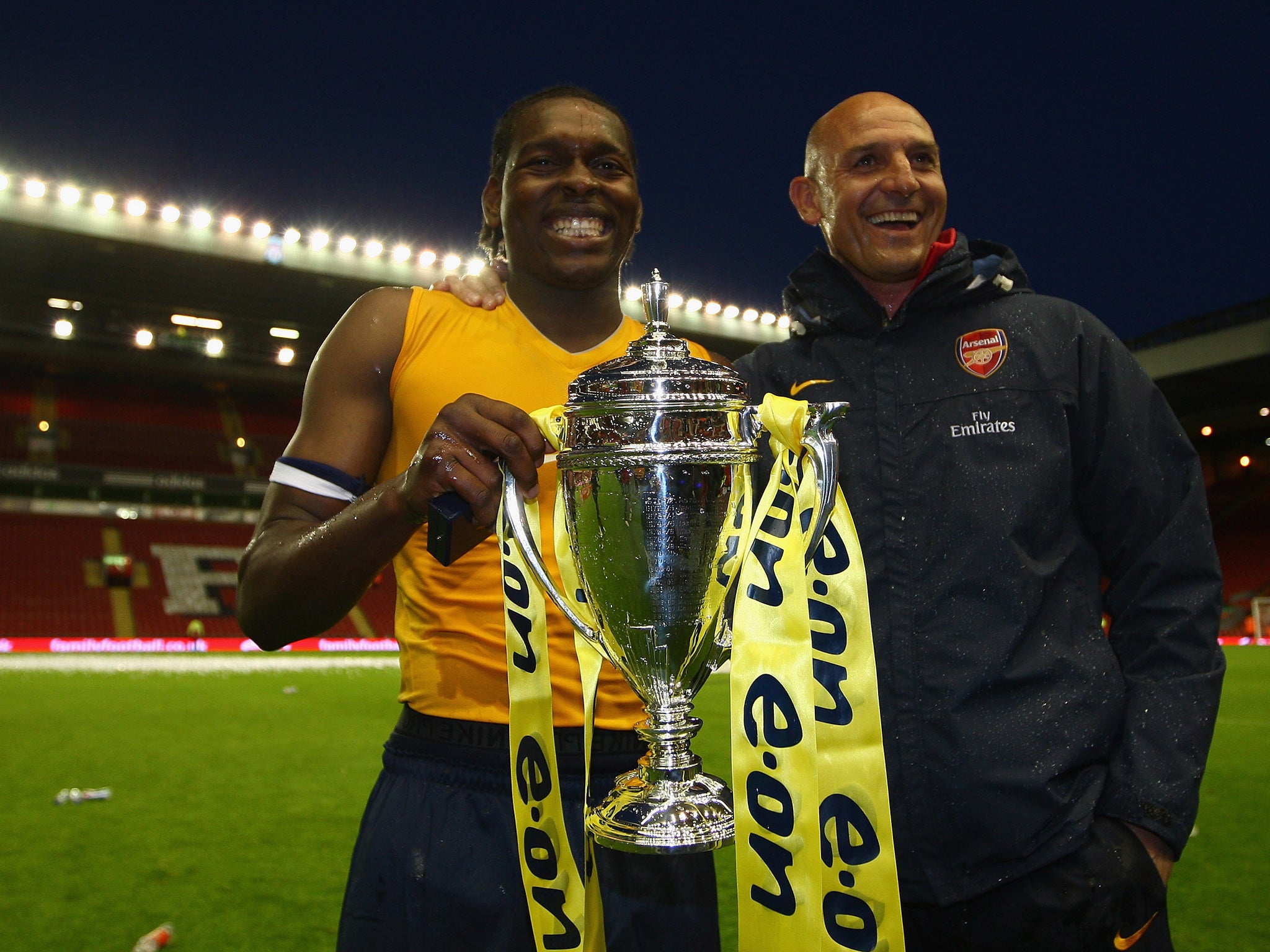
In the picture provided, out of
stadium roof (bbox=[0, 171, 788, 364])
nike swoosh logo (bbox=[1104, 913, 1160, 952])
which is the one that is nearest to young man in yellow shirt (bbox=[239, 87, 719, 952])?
nike swoosh logo (bbox=[1104, 913, 1160, 952])

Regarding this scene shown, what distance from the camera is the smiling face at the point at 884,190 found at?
1.68 m

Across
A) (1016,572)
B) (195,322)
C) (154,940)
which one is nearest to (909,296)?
(1016,572)

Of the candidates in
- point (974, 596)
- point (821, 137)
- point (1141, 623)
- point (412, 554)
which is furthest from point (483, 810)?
point (821, 137)

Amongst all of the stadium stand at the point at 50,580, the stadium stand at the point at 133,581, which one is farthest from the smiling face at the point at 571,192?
the stadium stand at the point at 50,580

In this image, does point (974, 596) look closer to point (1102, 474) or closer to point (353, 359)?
point (1102, 474)

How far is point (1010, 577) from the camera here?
58.5 inches

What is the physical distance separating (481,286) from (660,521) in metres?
0.82

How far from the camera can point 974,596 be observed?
1498mm

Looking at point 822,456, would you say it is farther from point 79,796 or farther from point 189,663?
point 189,663

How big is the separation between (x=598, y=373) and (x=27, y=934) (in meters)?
3.30

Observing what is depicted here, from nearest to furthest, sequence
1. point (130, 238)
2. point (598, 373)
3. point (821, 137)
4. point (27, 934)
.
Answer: point (598, 373), point (821, 137), point (27, 934), point (130, 238)

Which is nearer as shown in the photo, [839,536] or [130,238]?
[839,536]

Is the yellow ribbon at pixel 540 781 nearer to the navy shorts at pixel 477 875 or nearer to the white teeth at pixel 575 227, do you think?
the navy shorts at pixel 477 875

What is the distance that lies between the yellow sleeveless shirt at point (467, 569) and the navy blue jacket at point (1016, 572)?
427 millimetres
